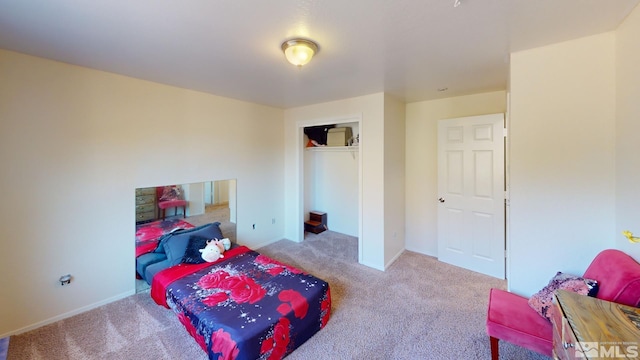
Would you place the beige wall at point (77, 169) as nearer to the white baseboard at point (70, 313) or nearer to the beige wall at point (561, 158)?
the white baseboard at point (70, 313)

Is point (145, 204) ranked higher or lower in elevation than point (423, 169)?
lower

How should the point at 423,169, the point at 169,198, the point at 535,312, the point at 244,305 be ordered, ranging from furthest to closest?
the point at 423,169 → the point at 169,198 → the point at 244,305 → the point at 535,312

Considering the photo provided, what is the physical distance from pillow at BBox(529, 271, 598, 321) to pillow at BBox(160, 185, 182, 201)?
11.9ft

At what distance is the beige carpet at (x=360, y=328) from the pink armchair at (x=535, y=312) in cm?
42

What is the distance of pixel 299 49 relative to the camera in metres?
1.81

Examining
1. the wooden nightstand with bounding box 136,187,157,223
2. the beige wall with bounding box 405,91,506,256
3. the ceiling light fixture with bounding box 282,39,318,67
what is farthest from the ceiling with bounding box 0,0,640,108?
the wooden nightstand with bounding box 136,187,157,223

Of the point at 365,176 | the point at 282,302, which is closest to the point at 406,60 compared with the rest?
the point at 365,176

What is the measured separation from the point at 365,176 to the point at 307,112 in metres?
1.50

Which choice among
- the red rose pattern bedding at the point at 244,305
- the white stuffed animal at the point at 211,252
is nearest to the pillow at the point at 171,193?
the white stuffed animal at the point at 211,252

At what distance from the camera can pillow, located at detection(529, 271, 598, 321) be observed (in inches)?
57.5

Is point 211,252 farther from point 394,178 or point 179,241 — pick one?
point 394,178

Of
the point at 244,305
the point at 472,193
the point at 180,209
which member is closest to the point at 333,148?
the point at 472,193

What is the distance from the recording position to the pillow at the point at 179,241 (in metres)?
2.72

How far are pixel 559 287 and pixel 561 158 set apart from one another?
0.95 meters
